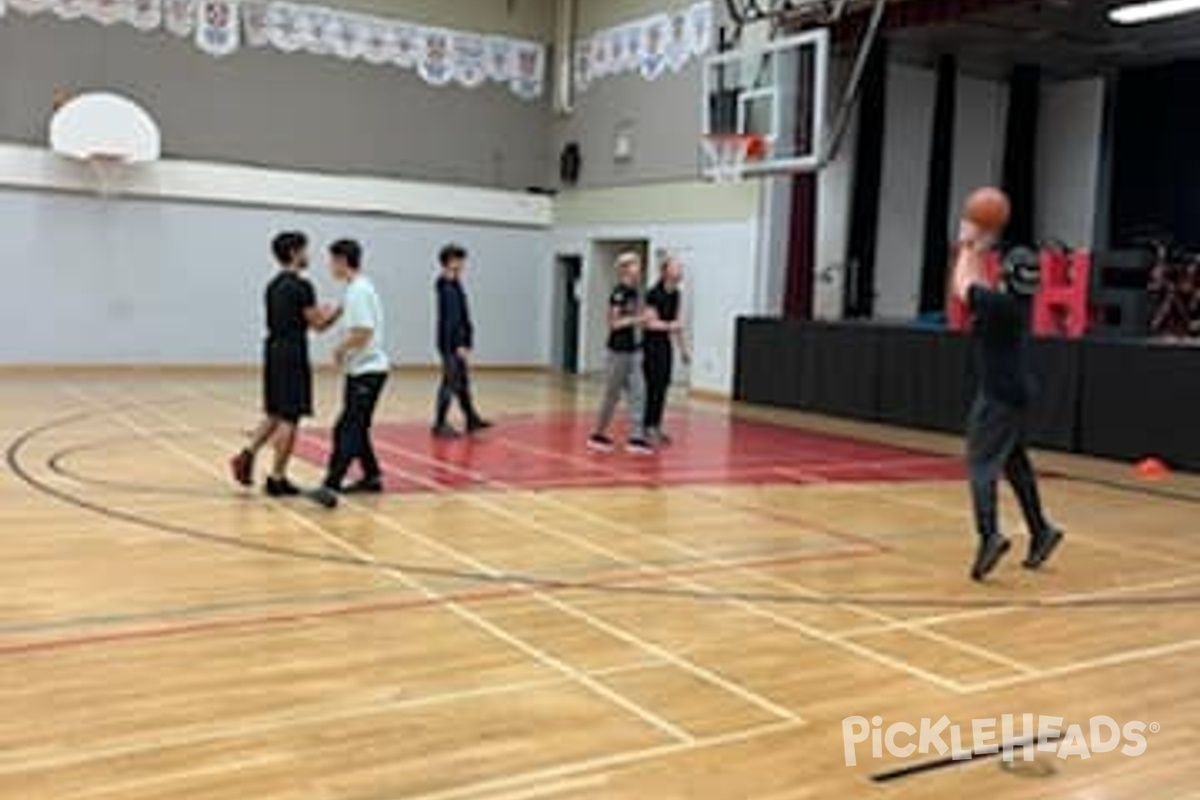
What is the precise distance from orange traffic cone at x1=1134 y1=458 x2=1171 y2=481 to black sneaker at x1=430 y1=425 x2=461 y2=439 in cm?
565

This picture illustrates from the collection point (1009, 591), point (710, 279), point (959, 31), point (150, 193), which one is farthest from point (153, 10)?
point (1009, 591)

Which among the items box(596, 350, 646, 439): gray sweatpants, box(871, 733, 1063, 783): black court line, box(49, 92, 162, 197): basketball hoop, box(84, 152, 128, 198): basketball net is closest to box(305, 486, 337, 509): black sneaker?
box(596, 350, 646, 439): gray sweatpants

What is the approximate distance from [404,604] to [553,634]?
726 mm

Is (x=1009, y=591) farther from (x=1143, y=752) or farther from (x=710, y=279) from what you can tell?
(x=710, y=279)

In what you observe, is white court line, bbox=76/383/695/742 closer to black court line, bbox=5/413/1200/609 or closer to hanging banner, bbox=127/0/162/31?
black court line, bbox=5/413/1200/609

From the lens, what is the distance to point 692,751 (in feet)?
12.0

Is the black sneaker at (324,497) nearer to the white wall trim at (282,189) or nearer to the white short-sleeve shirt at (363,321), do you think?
the white short-sleeve shirt at (363,321)

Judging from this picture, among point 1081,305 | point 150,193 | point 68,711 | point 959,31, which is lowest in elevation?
point 68,711

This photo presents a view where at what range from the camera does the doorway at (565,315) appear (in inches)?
791

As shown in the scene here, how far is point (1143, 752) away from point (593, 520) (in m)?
3.88

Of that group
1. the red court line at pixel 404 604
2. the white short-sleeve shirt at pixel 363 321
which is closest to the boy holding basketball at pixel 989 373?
the red court line at pixel 404 604

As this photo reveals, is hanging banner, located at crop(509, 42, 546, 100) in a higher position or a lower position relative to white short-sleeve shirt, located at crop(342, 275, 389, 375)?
higher

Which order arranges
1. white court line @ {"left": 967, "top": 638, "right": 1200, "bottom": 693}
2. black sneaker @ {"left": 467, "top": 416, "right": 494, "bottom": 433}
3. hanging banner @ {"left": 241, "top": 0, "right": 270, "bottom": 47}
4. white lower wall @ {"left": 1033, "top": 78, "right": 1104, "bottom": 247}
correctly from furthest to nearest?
white lower wall @ {"left": 1033, "top": 78, "right": 1104, "bottom": 247}, hanging banner @ {"left": 241, "top": 0, "right": 270, "bottom": 47}, black sneaker @ {"left": 467, "top": 416, "right": 494, "bottom": 433}, white court line @ {"left": 967, "top": 638, "right": 1200, "bottom": 693}

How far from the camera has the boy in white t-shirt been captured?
7230 millimetres
